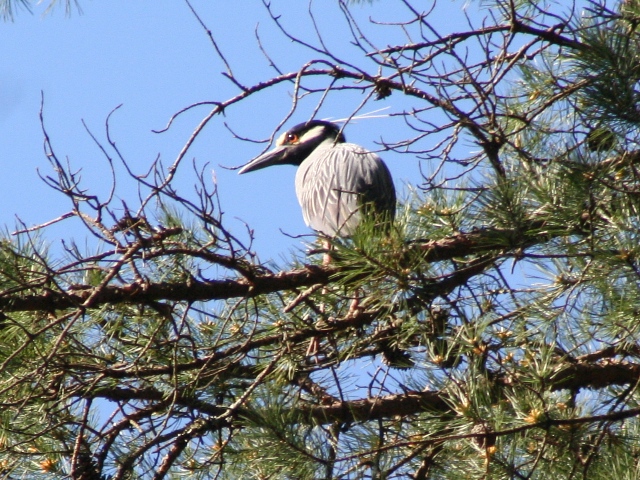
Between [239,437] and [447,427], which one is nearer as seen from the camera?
[447,427]

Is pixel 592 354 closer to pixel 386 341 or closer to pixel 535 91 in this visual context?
pixel 386 341

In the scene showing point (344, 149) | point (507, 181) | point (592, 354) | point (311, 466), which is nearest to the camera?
point (507, 181)

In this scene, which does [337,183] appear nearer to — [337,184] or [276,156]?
[337,184]

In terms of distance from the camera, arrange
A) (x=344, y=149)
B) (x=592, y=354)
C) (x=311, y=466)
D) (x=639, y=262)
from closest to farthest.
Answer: (x=639, y=262) < (x=311, y=466) < (x=592, y=354) < (x=344, y=149)

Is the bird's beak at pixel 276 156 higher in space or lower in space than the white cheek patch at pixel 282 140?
lower

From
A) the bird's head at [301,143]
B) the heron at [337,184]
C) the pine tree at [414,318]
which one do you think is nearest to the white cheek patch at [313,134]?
the bird's head at [301,143]

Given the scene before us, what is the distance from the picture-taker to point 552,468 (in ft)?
6.37

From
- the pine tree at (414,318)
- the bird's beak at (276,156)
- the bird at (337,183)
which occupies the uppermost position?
the bird's beak at (276,156)

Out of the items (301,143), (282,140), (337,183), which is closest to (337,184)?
(337,183)

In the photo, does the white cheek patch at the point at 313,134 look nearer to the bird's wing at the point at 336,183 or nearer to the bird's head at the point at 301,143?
the bird's head at the point at 301,143

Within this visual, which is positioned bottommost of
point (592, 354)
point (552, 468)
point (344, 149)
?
point (552, 468)

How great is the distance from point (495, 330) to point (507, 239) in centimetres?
40

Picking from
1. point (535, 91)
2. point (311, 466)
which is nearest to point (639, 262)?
point (535, 91)

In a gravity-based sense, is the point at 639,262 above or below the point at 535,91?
below
